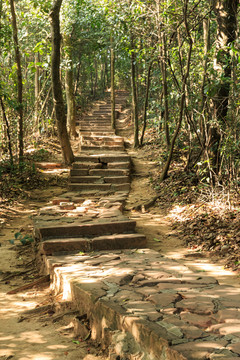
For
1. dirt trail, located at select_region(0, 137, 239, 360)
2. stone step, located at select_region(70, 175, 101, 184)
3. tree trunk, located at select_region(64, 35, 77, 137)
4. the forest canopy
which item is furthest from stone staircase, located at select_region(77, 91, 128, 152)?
dirt trail, located at select_region(0, 137, 239, 360)

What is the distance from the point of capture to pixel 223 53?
21.0 feet

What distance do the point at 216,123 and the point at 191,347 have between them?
15.6ft

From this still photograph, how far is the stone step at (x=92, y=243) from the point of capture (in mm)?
4730

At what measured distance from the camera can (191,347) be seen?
2182 mm

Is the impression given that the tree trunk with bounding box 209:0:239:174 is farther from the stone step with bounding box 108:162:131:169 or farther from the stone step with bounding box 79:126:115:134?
the stone step with bounding box 79:126:115:134

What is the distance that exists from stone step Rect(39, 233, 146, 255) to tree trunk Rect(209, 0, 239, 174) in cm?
227

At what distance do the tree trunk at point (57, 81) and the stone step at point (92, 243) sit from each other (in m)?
5.04

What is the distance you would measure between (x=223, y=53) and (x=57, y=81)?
4.39 metres

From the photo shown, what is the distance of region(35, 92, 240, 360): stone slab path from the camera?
2359mm

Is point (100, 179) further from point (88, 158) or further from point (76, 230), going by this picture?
point (76, 230)

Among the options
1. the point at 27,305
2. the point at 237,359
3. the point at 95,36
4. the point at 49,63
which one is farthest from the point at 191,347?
the point at 95,36

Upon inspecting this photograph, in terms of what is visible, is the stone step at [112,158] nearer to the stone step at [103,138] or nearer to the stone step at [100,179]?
the stone step at [100,179]

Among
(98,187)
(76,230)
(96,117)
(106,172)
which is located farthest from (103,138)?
(76,230)

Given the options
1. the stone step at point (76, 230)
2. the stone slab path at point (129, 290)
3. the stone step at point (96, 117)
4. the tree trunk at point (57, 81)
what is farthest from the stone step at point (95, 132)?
the stone step at point (76, 230)
